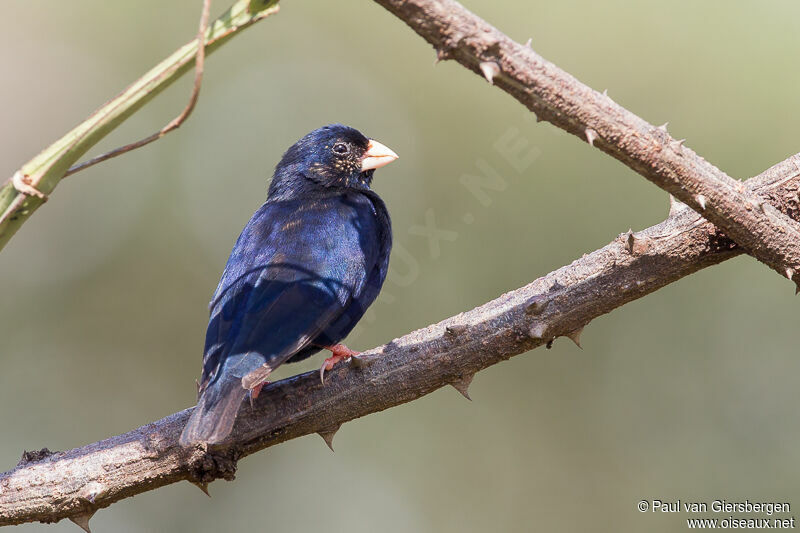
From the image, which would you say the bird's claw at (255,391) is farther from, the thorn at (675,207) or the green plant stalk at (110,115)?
the thorn at (675,207)

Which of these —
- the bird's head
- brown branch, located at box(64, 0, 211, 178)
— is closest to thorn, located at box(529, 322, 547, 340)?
brown branch, located at box(64, 0, 211, 178)

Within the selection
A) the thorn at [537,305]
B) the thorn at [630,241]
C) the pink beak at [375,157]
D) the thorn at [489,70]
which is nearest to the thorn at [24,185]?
the thorn at [489,70]

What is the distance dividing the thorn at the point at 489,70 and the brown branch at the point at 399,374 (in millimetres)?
1100

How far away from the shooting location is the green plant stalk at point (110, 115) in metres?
1.77

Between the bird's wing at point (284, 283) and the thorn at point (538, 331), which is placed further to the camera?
the bird's wing at point (284, 283)

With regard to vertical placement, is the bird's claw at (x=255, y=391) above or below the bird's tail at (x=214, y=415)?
above

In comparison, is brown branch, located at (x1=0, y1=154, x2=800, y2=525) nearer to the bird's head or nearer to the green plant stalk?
the green plant stalk

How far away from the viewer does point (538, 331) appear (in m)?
2.91

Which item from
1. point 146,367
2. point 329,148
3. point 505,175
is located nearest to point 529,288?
point 329,148

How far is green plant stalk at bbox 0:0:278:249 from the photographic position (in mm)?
1771

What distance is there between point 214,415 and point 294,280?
3.19 feet

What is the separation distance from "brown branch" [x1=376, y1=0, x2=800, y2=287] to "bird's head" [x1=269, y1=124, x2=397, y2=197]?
9.23ft

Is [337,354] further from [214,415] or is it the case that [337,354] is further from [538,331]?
[538,331]

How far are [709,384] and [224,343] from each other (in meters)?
4.83
